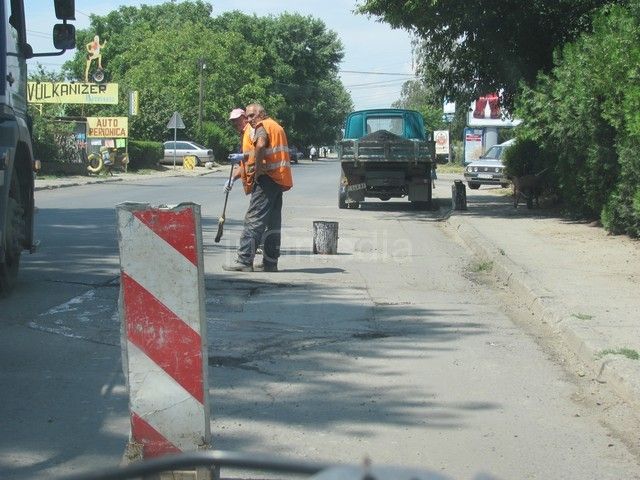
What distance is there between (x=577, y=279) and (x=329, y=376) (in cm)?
515

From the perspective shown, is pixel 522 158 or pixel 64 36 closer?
pixel 64 36

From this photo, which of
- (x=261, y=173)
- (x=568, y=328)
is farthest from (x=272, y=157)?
(x=568, y=328)

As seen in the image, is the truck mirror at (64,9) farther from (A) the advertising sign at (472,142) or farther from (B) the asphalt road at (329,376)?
(A) the advertising sign at (472,142)

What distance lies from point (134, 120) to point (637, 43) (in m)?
46.8

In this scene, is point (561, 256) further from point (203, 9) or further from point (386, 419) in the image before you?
point (203, 9)

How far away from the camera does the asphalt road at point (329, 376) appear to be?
5.10m

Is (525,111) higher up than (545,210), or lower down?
higher up

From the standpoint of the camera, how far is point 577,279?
11.0 metres

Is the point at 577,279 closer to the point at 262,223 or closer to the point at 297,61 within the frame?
the point at 262,223

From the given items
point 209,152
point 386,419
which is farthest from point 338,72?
point 386,419

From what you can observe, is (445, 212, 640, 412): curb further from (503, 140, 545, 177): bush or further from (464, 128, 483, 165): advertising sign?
(464, 128, 483, 165): advertising sign

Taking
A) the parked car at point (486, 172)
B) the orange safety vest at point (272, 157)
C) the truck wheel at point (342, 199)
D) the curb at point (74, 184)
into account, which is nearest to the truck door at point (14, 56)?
the orange safety vest at point (272, 157)

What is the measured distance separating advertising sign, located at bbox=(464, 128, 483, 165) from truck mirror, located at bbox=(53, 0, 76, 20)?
171 ft

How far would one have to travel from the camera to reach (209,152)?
201 feet
